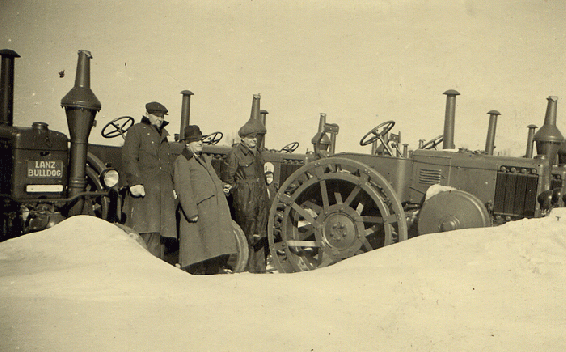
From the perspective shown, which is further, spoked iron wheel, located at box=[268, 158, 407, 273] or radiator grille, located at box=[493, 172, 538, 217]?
radiator grille, located at box=[493, 172, 538, 217]

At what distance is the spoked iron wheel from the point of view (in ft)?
19.7

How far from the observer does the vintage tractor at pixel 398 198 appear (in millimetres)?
6008

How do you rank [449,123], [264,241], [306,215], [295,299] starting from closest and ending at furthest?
1. [295,299]
2. [306,215]
3. [264,241]
4. [449,123]

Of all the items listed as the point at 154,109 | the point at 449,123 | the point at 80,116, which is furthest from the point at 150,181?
the point at 449,123

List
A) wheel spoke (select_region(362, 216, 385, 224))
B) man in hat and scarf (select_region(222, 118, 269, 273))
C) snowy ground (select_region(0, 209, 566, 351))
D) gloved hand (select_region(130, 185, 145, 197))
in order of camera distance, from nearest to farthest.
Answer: snowy ground (select_region(0, 209, 566, 351))
gloved hand (select_region(130, 185, 145, 197))
wheel spoke (select_region(362, 216, 385, 224))
man in hat and scarf (select_region(222, 118, 269, 273))

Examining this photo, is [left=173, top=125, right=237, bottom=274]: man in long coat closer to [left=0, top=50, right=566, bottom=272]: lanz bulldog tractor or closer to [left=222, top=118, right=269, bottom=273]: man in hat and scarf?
[left=0, top=50, right=566, bottom=272]: lanz bulldog tractor

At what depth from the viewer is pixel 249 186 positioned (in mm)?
6676

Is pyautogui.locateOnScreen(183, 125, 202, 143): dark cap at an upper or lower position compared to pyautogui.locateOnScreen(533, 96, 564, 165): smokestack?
lower

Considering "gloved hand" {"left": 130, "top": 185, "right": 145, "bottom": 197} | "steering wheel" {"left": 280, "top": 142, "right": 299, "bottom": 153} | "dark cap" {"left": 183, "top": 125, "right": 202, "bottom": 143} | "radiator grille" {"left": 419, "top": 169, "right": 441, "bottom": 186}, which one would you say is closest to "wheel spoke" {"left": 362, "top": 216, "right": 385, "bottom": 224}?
"radiator grille" {"left": 419, "top": 169, "right": 441, "bottom": 186}

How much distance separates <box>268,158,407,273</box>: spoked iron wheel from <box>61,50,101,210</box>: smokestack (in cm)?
256

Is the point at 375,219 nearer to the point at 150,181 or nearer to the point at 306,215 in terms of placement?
the point at 306,215

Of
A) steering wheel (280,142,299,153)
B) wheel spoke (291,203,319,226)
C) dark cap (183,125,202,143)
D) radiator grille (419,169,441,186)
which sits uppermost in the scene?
dark cap (183,125,202,143)

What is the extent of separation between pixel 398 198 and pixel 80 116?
13.1ft

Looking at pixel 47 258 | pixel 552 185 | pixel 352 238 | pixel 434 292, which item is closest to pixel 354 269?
pixel 434 292
